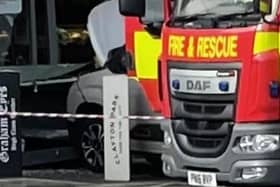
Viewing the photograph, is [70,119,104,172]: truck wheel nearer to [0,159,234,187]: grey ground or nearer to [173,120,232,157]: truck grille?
[0,159,234,187]: grey ground

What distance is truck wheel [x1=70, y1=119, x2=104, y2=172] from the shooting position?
14297 millimetres

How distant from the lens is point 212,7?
11195 mm

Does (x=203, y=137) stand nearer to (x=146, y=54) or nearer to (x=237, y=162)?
(x=237, y=162)

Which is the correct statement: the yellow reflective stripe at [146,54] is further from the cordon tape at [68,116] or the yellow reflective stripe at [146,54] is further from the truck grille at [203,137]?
the truck grille at [203,137]

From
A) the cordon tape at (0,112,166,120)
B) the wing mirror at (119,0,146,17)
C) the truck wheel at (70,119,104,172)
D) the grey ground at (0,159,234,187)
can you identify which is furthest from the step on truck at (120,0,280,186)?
the truck wheel at (70,119,104,172)

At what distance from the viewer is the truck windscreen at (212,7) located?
10875mm

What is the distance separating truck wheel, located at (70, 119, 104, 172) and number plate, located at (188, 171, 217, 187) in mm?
3201

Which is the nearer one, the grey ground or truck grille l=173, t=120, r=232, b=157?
truck grille l=173, t=120, r=232, b=157

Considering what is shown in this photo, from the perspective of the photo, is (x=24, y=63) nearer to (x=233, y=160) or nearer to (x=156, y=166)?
(x=156, y=166)

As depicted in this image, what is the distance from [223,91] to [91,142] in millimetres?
3990

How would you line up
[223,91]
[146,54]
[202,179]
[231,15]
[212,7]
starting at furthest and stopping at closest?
1. [146,54]
2. [212,7]
3. [202,179]
4. [231,15]
5. [223,91]

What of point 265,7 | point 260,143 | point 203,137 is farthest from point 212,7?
point 260,143

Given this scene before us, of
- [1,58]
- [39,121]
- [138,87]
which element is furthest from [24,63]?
[138,87]

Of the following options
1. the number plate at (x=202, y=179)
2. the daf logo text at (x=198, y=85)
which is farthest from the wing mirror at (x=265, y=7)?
the number plate at (x=202, y=179)
